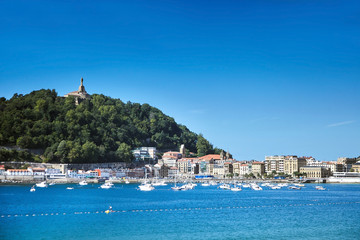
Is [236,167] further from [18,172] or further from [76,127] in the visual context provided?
[18,172]

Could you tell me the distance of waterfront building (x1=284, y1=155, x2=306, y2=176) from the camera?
4353 inches

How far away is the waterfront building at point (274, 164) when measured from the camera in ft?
376

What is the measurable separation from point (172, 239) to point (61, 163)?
216 ft

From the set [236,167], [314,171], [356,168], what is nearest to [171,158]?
[236,167]

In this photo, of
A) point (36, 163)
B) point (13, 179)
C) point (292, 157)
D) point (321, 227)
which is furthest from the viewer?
point (292, 157)

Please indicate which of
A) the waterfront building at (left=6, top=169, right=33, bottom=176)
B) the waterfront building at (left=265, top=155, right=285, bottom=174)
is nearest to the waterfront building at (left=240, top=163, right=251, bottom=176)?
the waterfront building at (left=265, top=155, right=285, bottom=174)

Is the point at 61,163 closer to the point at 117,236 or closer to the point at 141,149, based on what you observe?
the point at 141,149

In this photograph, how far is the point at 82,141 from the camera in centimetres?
9394

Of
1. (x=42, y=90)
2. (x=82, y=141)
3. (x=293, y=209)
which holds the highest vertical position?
(x=42, y=90)

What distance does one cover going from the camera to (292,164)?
111312 mm

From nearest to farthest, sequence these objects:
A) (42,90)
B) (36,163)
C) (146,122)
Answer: (36,163) < (42,90) < (146,122)

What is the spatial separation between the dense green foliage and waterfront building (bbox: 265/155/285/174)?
2807 centimetres

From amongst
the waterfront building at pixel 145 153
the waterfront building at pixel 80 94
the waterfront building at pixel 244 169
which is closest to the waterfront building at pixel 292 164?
the waterfront building at pixel 244 169

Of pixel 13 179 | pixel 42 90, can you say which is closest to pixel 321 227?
pixel 13 179
